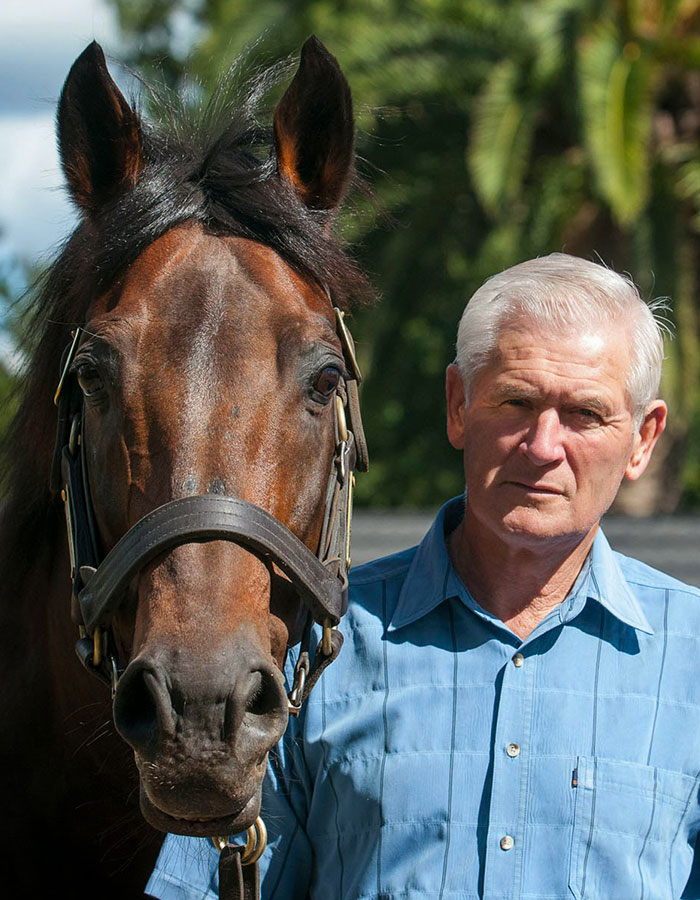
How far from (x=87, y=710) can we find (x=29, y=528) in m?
0.48

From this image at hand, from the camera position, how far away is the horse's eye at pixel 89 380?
2322 millimetres

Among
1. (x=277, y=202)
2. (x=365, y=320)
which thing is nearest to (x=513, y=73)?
(x=365, y=320)

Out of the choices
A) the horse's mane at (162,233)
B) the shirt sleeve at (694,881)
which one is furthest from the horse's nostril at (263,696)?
the shirt sleeve at (694,881)

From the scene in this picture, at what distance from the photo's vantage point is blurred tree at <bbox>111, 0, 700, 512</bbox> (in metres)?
11.0

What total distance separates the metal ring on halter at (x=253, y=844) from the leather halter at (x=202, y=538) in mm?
262

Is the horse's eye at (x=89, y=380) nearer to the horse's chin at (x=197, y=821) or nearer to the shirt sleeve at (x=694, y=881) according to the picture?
the horse's chin at (x=197, y=821)

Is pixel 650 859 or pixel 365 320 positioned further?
pixel 365 320

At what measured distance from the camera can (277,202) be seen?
2.57m

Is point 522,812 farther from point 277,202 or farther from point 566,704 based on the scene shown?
point 277,202

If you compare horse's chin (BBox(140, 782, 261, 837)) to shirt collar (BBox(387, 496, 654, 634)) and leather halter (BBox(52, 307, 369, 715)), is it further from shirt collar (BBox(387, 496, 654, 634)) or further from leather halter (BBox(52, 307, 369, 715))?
shirt collar (BBox(387, 496, 654, 634))

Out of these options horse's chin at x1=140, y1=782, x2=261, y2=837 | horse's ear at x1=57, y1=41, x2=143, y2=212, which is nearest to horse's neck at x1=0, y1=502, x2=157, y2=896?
horse's chin at x1=140, y1=782, x2=261, y2=837

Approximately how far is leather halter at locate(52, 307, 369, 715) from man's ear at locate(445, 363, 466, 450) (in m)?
0.27

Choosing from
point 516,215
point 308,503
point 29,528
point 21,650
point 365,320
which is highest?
point 308,503

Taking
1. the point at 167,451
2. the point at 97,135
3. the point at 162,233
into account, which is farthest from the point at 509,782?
the point at 97,135
